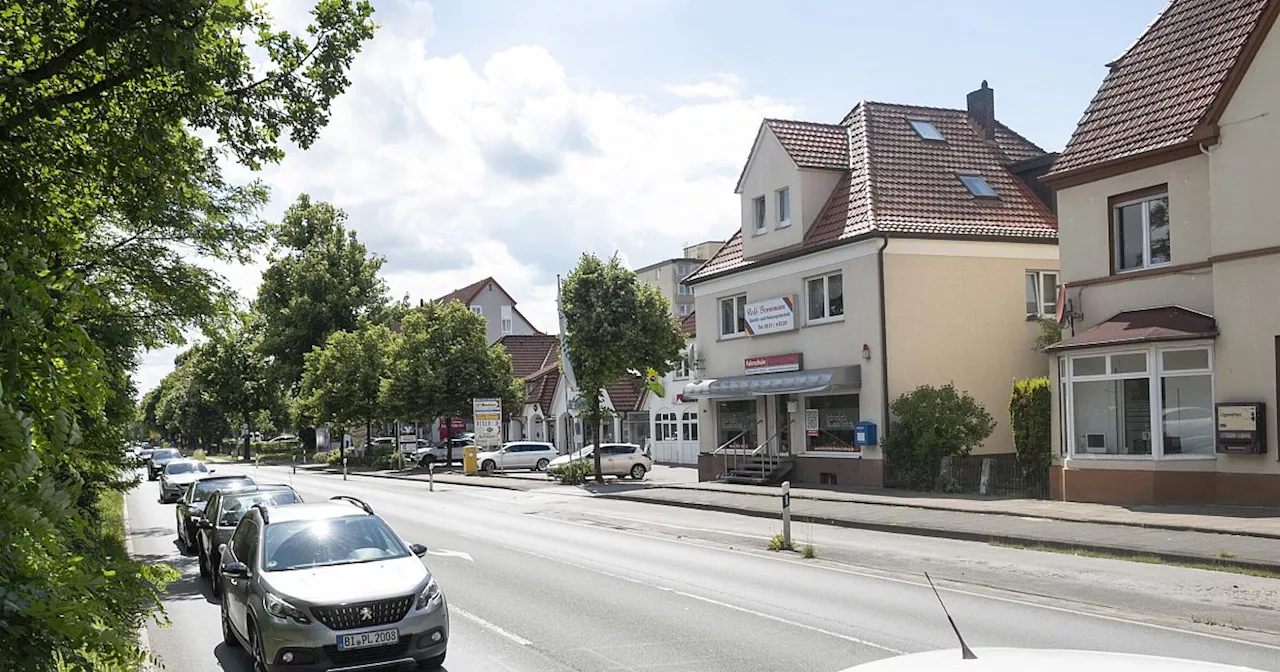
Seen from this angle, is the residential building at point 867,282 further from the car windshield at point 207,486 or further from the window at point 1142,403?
the car windshield at point 207,486

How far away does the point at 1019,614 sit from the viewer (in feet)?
37.4

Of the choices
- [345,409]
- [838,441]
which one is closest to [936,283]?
[838,441]

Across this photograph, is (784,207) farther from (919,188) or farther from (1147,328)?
(1147,328)

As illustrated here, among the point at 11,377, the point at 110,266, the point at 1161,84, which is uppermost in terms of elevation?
the point at 1161,84

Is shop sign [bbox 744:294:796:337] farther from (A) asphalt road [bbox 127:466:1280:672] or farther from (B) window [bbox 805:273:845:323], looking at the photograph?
(A) asphalt road [bbox 127:466:1280:672]

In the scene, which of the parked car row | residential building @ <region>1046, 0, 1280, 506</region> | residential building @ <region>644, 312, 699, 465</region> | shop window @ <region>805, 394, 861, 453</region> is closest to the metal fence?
residential building @ <region>1046, 0, 1280, 506</region>

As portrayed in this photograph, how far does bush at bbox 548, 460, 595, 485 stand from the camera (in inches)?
1561

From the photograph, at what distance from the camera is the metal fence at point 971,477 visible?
24.4 meters

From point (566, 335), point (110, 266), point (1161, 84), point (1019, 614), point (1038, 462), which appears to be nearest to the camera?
point (1019, 614)

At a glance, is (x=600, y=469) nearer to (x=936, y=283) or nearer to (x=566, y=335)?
(x=566, y=335)

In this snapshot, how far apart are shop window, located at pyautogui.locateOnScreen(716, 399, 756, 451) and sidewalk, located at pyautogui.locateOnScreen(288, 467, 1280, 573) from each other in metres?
4.85

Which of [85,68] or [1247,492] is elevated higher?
[85,68]

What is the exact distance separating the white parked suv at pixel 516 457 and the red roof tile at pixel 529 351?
918 inches

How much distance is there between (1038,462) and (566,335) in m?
18.0
